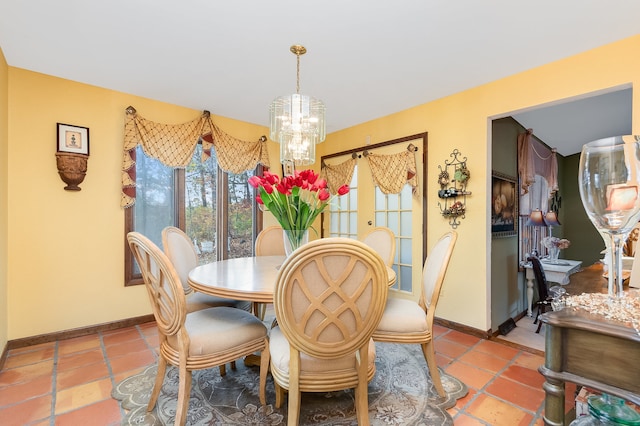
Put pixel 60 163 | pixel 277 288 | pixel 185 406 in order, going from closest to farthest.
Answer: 1. pixel 277 288
2. pixel 185 406
3. pixel 60 163

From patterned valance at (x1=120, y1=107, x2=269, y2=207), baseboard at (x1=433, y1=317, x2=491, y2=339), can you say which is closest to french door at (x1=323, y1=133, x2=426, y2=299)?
baseboard at (x1=433, y1=317, x2=491, y2=339)

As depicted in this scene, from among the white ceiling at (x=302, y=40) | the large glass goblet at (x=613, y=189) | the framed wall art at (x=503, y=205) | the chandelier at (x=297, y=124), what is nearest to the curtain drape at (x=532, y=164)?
the framed wall art at (x=503, y=205)

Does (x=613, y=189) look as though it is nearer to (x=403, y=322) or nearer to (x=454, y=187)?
(x=403, y=322)

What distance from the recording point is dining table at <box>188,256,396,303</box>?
4.77 ft

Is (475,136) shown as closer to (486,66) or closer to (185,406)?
(486,66)

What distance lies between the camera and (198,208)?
11.7 ft

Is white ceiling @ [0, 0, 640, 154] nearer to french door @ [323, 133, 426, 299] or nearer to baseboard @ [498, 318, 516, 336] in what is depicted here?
french door @ [323, 133, 426, 299]

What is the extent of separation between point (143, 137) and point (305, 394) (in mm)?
2967

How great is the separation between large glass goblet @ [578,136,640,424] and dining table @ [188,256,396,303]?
2.76ft

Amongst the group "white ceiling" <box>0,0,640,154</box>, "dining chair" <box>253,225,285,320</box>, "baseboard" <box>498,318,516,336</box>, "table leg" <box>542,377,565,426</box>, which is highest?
"white ceiling" <box>0,0,640,154</box>

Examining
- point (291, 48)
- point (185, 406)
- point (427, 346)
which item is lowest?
point (185, 406)

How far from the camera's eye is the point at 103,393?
1828 millimetres

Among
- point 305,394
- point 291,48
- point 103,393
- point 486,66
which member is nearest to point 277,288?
point 305,394

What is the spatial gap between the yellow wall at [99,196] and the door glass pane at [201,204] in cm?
67
